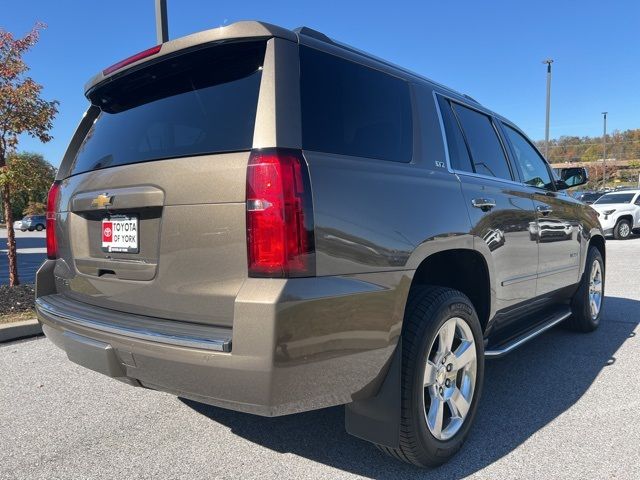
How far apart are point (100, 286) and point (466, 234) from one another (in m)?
1.91

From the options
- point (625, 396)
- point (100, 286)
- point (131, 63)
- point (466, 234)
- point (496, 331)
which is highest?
point (131, 63)

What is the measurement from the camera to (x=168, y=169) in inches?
83.7

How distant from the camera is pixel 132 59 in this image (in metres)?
2.46

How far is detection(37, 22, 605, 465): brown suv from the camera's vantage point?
1.84 m

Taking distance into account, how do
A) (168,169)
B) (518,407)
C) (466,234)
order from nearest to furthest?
(168,169) → (466,234) → (518,407)

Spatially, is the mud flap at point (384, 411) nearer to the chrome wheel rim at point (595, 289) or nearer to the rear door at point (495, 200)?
the rear door at point (495, 200)

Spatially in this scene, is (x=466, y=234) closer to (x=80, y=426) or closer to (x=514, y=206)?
(x=514, y=206)

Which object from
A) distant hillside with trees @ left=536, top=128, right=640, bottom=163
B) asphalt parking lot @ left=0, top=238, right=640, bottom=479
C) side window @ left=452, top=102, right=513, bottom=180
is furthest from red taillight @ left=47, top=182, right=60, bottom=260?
distant hillside with trees @ left=536, top=128, right=640, bottom=163

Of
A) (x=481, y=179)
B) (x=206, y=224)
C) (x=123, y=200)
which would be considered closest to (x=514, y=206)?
(x=481, y=179)

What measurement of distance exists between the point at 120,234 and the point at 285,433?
4.78ft

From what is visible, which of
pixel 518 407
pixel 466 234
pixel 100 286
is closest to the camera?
pixel 100 286

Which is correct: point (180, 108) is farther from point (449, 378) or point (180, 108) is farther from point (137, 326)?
A: point (449, 378)

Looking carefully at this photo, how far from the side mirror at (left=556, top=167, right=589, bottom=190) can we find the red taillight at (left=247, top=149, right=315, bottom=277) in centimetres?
384

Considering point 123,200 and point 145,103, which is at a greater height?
point 145,103
